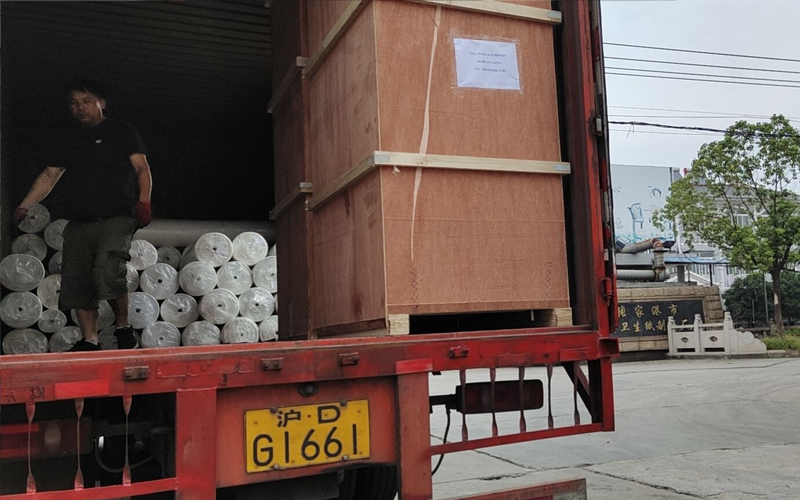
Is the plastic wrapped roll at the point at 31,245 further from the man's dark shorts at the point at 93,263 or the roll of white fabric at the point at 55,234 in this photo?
the man's dark shorts at the point at 93,263

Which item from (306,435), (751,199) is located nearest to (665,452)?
(306,435)

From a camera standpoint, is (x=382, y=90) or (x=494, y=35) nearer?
(x=382, y=90)

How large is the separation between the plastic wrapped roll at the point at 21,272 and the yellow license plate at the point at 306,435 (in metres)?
4.67

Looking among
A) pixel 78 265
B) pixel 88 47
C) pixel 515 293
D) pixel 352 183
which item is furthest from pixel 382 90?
pixel 88 47

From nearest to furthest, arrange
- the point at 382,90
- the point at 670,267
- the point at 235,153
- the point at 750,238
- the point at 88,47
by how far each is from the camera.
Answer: the point at 382,90 < the point at 88,47 < the point at 235,153 < the point at 750,238 < the point at 670,267

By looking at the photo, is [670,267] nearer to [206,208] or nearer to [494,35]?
[206,208]

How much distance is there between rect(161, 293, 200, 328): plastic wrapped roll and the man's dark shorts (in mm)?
2717

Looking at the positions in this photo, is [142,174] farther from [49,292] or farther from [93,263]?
[49,292]

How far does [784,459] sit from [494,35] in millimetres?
4525

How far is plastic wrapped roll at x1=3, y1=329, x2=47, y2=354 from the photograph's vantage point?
19.5 ft

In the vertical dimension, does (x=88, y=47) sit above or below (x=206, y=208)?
above

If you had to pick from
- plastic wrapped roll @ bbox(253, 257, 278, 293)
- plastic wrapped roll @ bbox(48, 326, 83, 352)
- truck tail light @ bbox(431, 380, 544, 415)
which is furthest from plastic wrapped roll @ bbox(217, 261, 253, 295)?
truck tail light @ bbox(431, 380, 544, 415)

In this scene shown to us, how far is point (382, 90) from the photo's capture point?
286 cm

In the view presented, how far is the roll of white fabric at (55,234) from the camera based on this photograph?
20.4 ft
